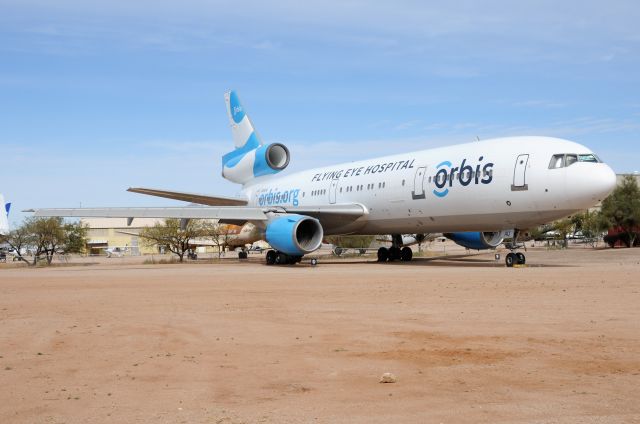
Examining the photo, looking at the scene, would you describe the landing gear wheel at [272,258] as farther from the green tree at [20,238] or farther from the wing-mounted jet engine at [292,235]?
the green tree at [20,238]

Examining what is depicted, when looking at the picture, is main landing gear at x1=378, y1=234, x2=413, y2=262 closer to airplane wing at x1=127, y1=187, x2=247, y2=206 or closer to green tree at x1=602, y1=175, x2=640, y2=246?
airplane wing at x1=127, y1=187, x2=247, y2=206

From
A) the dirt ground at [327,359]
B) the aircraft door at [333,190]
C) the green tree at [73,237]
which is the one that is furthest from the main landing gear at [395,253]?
the green tree at [73,237]

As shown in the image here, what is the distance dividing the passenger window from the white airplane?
0.03 metres

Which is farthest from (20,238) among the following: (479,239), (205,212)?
(479,239)

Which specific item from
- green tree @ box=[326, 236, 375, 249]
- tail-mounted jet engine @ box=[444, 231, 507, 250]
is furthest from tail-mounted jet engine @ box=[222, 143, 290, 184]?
green tree @ box=[326, 236, 375, 249]

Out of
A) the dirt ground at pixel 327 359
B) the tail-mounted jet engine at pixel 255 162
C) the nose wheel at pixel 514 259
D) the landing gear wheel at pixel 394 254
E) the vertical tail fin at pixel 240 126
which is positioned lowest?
the dirt ground at pixel 327 359

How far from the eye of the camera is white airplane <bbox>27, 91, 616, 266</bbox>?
2045 centimetres

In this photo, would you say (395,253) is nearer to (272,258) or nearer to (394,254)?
(394,254)

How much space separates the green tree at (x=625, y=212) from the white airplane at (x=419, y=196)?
2053cm

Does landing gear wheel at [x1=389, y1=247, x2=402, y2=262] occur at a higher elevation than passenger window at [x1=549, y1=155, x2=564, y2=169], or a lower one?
lower

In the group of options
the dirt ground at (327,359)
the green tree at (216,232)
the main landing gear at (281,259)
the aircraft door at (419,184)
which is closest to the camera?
the dirt ground at (327,359)

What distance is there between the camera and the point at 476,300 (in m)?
11.5

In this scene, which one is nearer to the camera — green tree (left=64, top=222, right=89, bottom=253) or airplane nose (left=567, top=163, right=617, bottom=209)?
airplane nose (left=567, top=163, right=617, bottom=209)

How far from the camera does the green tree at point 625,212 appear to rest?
46.0 meters
